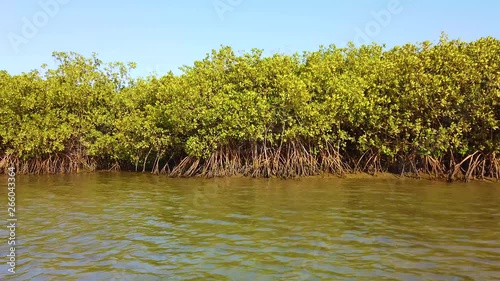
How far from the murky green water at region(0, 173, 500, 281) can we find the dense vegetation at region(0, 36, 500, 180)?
12.6ft

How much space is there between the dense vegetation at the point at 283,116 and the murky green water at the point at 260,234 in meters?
3.83

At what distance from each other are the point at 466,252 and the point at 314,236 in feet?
8.75

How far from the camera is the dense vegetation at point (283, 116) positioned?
58.0ft

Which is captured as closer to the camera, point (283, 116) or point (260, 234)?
point (260, 234)

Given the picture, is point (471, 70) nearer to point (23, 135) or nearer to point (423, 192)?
point (423, 192)

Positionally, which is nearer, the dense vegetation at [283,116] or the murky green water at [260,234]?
the murky green water at [260,234]

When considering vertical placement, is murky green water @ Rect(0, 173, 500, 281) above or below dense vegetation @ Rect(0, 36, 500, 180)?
below

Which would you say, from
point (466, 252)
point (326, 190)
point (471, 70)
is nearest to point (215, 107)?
point (326, 190)

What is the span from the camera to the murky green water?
21.1 feet

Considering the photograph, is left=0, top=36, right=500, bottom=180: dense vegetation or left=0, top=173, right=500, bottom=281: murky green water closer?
left=0, top=173, right=500, bottom=281: murky green water

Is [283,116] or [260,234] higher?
[283,116]

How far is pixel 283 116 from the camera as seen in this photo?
64.2 feet

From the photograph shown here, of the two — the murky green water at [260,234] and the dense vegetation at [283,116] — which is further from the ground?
the dense vegetation at [283,116]

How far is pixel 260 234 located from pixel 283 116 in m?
11.4
